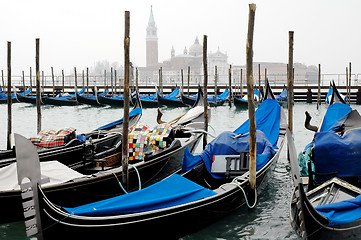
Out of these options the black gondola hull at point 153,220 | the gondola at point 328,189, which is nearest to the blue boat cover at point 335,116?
the gondola at point 328,189

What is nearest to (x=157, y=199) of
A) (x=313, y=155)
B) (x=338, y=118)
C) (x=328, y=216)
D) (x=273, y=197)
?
(x=328, y=216)

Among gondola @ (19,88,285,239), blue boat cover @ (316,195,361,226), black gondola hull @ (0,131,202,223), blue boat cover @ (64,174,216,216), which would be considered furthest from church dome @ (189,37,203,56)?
blue boat cover @ (316,195,361,226)

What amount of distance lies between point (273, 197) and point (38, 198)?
198cm

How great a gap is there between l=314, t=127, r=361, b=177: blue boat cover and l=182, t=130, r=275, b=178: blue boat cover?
0.41 metres

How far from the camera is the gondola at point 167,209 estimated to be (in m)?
1.99

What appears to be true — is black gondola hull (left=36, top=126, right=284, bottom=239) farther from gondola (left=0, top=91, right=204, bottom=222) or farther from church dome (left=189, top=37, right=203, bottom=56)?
church dome (left=189, top=37, right=203, bottom=56)

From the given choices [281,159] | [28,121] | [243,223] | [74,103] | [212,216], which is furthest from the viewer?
[74,103]

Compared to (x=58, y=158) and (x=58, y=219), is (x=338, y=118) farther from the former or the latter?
(x=58, y=219)

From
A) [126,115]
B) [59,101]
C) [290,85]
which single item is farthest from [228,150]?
[59,101]

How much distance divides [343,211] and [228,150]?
1252 mm

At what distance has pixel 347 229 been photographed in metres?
2.07

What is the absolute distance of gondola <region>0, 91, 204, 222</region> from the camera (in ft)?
8.71

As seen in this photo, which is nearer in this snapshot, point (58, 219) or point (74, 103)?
point (58, 219)

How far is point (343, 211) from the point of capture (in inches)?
84.7
